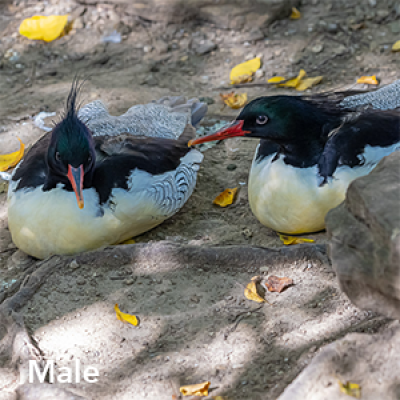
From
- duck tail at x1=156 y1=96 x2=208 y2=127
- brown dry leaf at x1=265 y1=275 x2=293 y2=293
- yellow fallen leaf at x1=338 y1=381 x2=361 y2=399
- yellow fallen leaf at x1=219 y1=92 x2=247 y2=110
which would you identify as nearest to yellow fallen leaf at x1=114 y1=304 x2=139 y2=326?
brown dry leaf at x1=265 y1=275 x2=293 y2=293

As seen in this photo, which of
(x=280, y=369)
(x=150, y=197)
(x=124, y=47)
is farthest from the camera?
(x=124, y=47)

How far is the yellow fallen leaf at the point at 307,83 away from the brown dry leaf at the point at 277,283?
2.94 metres

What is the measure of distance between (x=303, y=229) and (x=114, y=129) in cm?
172

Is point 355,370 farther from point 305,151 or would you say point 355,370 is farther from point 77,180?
point 77,180

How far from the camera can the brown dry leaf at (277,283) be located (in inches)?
122

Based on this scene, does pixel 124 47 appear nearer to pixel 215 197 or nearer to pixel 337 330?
pixel 215 197

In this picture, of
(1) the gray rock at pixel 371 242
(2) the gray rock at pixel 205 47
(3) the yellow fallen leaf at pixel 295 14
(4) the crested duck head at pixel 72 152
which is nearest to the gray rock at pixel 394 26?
(3) the yellow fallen leaf at pixel 295 14

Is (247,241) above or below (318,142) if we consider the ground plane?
below

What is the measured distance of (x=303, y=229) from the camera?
12.4ft

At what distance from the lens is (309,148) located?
360 centimetres

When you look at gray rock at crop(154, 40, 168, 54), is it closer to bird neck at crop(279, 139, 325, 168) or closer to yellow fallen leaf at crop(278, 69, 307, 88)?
yellow fallen leaf at crop(278, 69, 307, 88)

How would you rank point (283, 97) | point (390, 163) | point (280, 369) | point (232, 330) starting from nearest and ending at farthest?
point (390, 163)
point (280, 369)
point (232, 330)
point (283, 97)

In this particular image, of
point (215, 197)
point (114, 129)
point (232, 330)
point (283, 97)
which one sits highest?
point (283, 97)

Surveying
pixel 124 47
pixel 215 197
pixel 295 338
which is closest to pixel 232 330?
pixel 295 338
